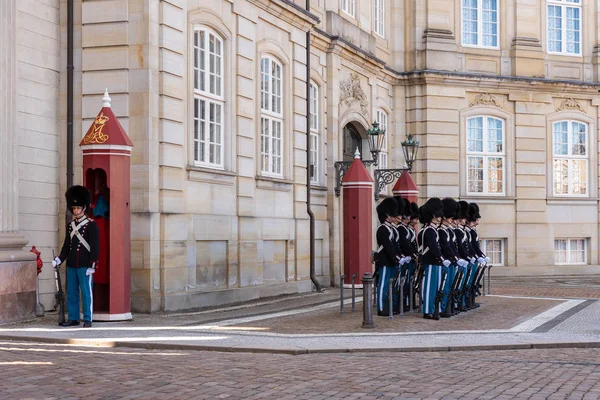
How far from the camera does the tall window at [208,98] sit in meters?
17.2

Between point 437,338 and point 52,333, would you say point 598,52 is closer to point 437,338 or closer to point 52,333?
point 437,338

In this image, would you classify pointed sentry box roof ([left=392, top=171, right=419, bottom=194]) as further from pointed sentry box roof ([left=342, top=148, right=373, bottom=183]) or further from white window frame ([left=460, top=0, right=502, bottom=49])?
white window frame ([left=460, top=0, right=502, bottom=49])

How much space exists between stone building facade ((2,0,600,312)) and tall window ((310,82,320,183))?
58 millimetres

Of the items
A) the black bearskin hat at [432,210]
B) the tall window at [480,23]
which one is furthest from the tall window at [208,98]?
the tall window at [480,23]

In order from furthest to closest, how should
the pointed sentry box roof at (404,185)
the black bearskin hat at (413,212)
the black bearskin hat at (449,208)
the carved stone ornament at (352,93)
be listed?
the pointed sentry box roof at (404,185), the carved stone ornament at (352,93), the black bearskin hat at (413,212), the black bearskin hat at (449,208)

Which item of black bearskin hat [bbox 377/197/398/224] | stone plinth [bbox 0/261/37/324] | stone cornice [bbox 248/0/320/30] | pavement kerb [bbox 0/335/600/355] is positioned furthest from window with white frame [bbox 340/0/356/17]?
pavement kerb [bbox 0/335/600/355]

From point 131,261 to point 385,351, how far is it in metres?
5.26

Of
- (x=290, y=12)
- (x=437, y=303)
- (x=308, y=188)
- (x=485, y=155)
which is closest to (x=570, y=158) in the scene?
(x=485, y=155)

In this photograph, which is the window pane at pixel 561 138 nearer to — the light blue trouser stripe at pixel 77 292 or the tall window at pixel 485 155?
the tall window at pixel 485 155

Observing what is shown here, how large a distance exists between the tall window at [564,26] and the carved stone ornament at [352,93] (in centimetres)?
780

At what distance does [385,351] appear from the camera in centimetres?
1145

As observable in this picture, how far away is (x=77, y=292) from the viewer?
1358cm

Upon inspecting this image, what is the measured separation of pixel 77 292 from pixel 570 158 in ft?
68.1

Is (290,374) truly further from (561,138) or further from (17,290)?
(561,138)
